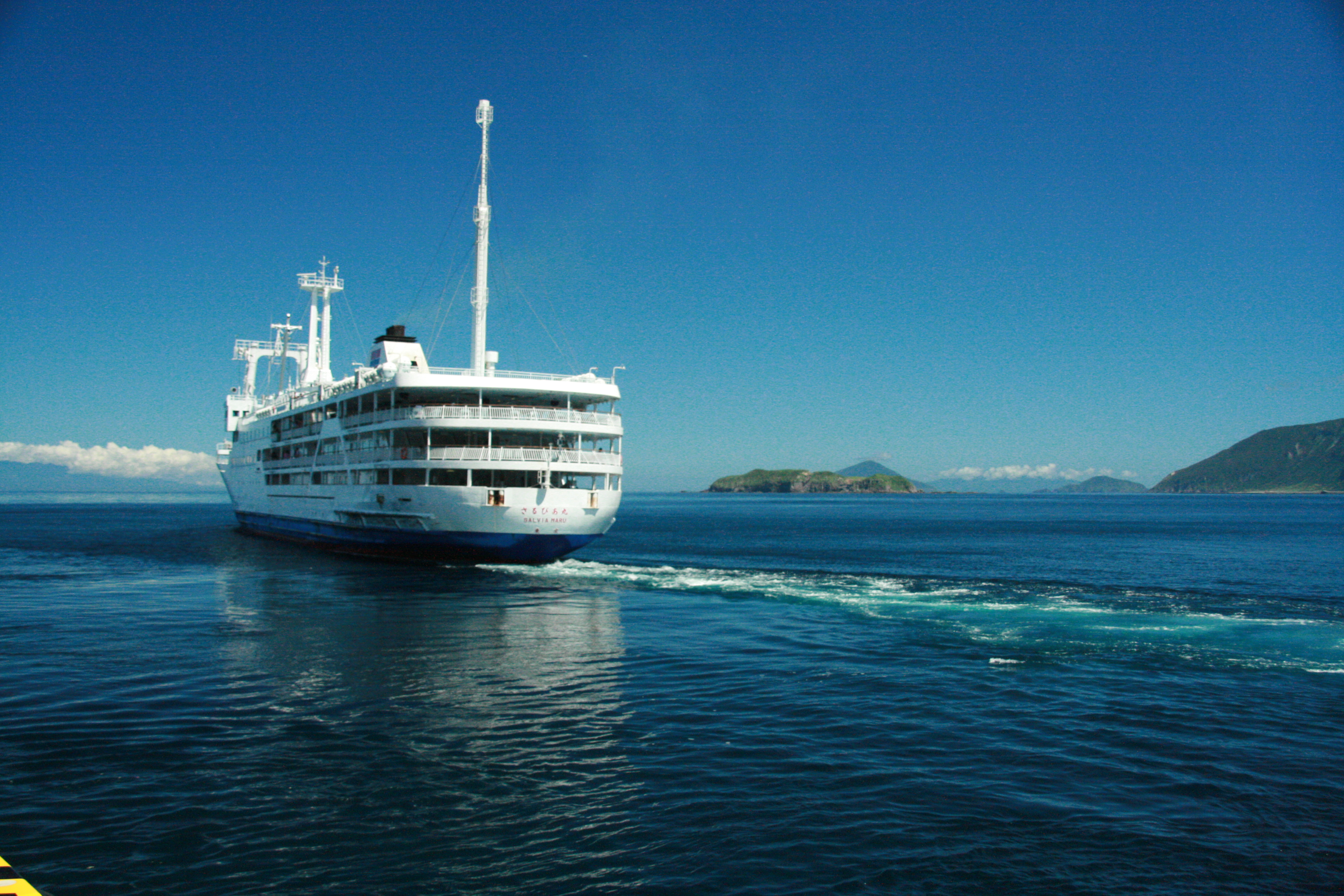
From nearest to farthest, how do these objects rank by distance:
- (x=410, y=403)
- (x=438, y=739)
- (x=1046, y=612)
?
(x=438, y=739)
(x=1046, y=612)
(x=410, y=403)

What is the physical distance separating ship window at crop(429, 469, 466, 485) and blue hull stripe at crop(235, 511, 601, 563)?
2412mm

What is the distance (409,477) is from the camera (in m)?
40.1

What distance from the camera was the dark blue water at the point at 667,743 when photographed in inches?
372

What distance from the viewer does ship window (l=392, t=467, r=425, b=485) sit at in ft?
130

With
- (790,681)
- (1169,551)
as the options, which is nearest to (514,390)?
(790,681)

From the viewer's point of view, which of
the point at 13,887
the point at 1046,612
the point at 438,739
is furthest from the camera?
the point at 1046,612

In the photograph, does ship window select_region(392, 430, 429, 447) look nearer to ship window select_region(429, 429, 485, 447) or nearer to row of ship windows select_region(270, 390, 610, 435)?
ship window select_region(429, 429, 485, 447)

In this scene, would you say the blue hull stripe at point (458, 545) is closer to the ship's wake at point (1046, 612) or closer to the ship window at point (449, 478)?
the ship's wake at point (1046, 612)

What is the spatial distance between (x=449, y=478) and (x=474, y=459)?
7.72 ft

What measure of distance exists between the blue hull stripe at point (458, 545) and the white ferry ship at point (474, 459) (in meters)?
0.08

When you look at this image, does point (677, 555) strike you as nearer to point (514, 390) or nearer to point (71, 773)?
point (514, 390)

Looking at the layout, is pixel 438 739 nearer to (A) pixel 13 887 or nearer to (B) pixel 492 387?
(A) pixel 13 887

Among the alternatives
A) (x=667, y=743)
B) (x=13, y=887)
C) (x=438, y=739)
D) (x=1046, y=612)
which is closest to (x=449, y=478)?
(x=438, y=739)

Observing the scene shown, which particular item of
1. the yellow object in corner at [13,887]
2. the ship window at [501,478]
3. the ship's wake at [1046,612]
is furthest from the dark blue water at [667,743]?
the ship window at [501,478]
